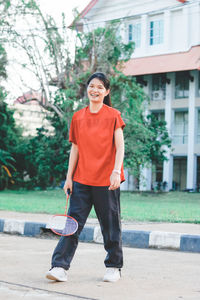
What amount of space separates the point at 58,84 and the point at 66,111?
1338 mm

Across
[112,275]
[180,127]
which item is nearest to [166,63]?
[180,127]

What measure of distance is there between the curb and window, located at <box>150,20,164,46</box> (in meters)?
26.8

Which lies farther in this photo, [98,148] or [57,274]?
[98,148]

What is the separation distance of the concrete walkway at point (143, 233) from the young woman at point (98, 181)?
2.86 metres

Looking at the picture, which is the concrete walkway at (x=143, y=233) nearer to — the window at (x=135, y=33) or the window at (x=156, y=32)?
the window at (x=156, y=32)

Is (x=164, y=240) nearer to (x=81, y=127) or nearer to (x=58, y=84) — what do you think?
(x=81, y=127)

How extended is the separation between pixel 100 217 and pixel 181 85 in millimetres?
32257

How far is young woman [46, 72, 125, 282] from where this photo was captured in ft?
16.1

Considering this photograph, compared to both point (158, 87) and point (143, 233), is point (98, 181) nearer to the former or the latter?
point (143, 233)

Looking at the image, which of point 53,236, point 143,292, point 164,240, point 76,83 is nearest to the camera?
point 143,292

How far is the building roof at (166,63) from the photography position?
32.6m

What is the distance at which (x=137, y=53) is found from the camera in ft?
117

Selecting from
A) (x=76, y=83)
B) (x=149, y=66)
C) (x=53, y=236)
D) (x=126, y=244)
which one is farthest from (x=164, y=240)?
(x=149, y=66)

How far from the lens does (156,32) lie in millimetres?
34875
